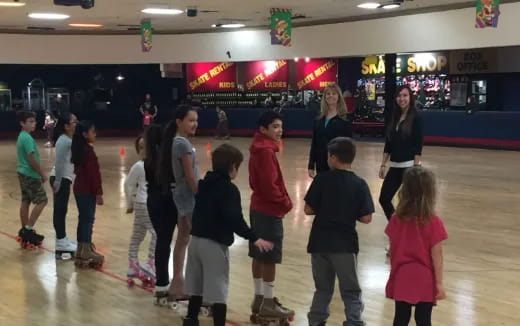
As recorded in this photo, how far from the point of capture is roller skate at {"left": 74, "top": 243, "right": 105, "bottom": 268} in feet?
22.3

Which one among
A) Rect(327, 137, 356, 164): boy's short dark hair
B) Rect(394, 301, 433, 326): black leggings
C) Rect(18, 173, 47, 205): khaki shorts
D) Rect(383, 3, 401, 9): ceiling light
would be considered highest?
Rect(383, 3, 401, 9): ceiling light

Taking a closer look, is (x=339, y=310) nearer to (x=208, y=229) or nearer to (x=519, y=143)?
(x=208, y=229)

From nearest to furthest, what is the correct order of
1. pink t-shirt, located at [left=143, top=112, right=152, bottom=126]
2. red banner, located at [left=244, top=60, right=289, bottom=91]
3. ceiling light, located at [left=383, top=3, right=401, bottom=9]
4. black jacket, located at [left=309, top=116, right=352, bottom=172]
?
1. black jacket, located at [left=309, top=116, right=352, bottom=172]
2. ceiling light, located at [left=383, top=3, right=401, bottom=9]
3. pink t-shirt, located at [left=143, top=112, right=152, bottom=126]
4. red banner, located at [left=244, top=60, right=289, bottom=91]

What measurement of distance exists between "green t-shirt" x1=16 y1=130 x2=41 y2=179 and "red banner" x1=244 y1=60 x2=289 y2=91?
20307 mm

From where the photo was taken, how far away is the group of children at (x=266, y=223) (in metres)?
3.81

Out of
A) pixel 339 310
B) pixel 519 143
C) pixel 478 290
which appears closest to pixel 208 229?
pixel 339 310

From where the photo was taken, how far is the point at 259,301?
510 centimetres

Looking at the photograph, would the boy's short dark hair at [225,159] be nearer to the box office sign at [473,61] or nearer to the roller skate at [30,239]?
the roller skate at [30,239]

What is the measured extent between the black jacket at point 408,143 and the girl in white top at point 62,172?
3198 millimetres

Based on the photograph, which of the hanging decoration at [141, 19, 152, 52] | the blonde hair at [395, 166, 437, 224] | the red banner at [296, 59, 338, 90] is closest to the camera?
the blonde hair at [395, 166, 437, 224]

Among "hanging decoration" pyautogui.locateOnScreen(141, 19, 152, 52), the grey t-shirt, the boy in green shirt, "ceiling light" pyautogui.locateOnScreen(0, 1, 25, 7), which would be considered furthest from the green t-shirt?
"hanging decoration" pyautogui.locateOnScreen(141, 19, 152, 52)

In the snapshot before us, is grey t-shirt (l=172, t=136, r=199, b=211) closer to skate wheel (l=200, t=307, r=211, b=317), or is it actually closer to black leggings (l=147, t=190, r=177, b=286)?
black leggings (l=147, t=190, r=177, b=286)

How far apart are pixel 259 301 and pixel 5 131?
2489 centimetres

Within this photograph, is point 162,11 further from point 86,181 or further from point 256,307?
point 256,307
